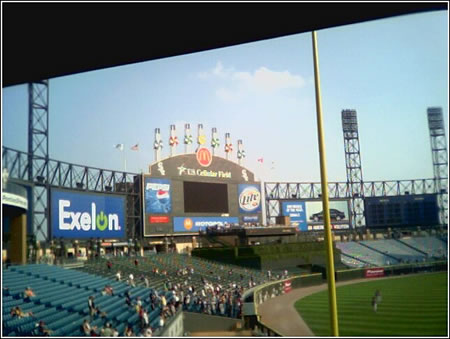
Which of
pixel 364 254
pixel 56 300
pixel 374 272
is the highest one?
pixel 56 300

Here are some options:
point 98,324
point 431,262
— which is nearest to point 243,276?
point 98,324

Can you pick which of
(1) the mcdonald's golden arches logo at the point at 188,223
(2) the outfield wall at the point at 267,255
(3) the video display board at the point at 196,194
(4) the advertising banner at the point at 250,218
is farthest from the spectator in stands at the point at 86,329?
(4) the advertising banner at the point at 250,218

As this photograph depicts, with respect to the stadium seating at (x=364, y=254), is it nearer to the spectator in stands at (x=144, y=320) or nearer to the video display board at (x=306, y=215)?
the video display board at (x=306, y=215)

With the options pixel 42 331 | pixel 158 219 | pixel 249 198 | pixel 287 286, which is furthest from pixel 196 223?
pixel 42 331

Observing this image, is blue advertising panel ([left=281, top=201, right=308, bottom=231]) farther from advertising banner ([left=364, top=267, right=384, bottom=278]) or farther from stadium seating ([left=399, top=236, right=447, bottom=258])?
advertising banner ([left=364, top=267, right=384, bottom=278])

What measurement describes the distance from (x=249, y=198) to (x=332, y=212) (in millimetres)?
11901

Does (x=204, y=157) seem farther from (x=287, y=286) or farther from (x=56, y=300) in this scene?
(x=56, y=300)

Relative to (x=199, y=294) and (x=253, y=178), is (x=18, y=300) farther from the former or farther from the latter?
(x=253, y=178)

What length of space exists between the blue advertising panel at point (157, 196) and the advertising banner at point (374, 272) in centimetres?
1282

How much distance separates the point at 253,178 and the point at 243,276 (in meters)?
13.6

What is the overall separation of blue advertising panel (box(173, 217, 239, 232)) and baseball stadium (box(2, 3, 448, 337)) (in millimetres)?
85

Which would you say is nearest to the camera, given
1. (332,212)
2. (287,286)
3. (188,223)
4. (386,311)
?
(386,311)

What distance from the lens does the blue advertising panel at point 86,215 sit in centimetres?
1898

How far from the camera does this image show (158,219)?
27.7m
